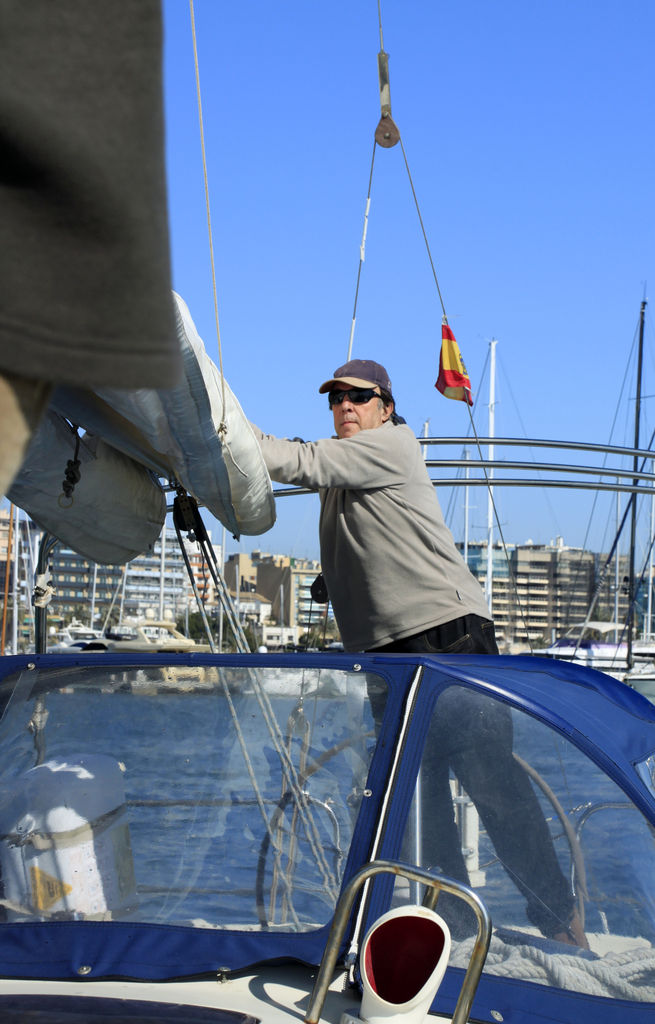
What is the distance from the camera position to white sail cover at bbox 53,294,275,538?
2.04 metres

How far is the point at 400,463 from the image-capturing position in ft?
9.71

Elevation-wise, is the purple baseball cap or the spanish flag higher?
the spanish flag

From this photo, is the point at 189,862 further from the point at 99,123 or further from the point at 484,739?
the point at 99,123

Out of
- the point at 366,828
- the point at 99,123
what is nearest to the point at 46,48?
the point at 99,123

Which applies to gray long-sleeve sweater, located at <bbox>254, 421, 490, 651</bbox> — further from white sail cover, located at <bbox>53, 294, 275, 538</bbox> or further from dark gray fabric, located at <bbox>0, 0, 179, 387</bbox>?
dark gray fabric, located at <bbox>0, 0, 179, 387</bbox>

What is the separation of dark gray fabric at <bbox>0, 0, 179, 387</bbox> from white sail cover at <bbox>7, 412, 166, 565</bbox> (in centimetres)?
181

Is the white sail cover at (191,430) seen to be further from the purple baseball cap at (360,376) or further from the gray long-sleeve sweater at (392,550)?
the purple baseball cap at (360,376)

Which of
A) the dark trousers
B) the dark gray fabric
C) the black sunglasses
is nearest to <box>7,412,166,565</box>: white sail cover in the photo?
the black sunglasses

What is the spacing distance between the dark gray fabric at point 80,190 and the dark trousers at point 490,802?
1.60 meters

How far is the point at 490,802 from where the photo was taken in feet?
6.70

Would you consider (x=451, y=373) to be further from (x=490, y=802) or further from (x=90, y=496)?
(x=490, y=802)

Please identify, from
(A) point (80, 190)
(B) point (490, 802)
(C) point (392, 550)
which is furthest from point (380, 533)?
(A) point (80, 190)

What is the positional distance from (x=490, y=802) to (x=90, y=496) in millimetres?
1313

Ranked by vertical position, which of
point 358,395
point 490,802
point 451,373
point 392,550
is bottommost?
point 490,802
